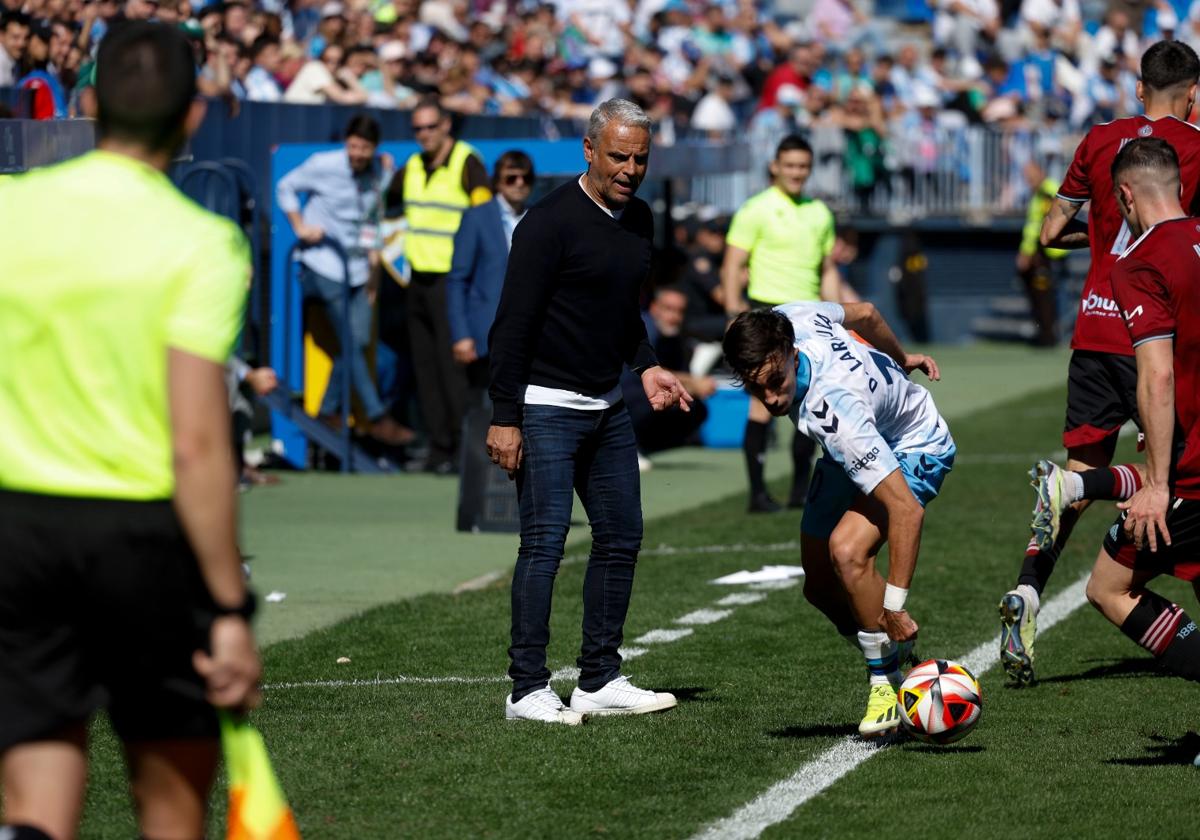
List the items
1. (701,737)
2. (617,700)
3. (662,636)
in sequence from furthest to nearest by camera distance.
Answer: (662,636) → (617,700) → (701,737)

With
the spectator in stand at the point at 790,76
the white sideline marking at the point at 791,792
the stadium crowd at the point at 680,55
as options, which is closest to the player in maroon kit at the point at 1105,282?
the white sideline marking at the point at 791,792

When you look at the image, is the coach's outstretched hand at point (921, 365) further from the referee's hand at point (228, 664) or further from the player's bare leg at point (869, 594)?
the referee's hand at point (228, 664)

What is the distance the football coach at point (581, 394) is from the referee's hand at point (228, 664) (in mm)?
3289

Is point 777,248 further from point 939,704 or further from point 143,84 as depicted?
point 143,84

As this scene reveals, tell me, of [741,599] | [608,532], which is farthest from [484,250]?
[608,532]

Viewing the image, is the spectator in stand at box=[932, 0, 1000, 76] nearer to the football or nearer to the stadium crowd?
the stadium crowd

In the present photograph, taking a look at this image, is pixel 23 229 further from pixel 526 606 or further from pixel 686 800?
pixel 526 606

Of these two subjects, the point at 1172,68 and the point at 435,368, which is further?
the point at 435,368

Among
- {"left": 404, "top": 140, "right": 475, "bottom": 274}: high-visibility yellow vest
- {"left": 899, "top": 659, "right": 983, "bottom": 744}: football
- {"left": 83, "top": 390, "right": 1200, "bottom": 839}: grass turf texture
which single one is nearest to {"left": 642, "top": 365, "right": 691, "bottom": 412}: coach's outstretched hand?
{"left": 83, "top": 390, "right": 1200, "bottom": 839}: grass turf texture

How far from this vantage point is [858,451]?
20.9 feet

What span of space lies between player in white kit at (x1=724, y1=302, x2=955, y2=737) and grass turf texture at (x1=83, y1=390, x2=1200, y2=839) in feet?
1.30

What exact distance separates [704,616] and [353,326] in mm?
6111

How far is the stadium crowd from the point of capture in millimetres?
16297

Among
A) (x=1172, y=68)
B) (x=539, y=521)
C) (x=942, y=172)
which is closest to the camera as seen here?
(x=539, y=521)
